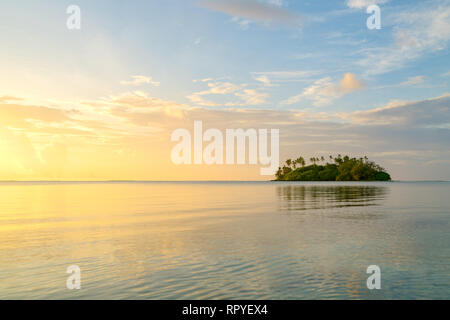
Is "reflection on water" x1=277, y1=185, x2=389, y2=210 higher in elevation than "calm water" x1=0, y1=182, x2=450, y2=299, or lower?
lower

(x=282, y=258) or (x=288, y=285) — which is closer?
(x=288, y=285)

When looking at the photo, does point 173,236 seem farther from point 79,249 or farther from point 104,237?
point 79,249

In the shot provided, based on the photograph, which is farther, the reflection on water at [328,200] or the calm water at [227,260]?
the reflection on water at [328,200]

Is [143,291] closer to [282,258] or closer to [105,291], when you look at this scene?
[105,291]

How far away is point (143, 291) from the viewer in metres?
14.7

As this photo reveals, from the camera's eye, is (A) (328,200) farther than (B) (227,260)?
Yes

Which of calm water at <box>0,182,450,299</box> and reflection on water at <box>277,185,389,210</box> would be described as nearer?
calm water at <box>0,182,450,299</box>

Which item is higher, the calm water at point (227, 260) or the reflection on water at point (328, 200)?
the calm water at point (227, 260)

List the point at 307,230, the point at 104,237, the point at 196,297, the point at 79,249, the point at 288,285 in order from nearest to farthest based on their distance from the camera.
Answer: the point at 196,297, the point at 288,285, the point at 79,249, the point at 104,237, the point at 307,230

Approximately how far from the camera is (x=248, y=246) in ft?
78.3

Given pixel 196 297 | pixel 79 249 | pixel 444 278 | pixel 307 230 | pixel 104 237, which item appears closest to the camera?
pixel 196 297

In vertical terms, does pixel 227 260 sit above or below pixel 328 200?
above

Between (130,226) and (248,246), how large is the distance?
15.8 m
